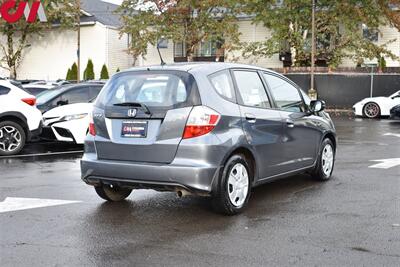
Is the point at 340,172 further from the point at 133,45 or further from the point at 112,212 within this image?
the point at 133,45

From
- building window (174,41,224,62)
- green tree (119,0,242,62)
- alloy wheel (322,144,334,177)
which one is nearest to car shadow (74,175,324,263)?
alloy wheel (322,144,334,177)

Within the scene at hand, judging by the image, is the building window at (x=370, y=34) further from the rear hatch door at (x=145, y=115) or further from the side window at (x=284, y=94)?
the rear hatch door at (x=145, y=115)

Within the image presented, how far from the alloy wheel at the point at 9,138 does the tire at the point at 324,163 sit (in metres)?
6.07

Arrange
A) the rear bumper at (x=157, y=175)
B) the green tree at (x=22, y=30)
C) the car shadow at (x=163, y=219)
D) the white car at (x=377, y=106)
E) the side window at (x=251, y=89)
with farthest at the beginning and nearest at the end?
the green tree at (x=22, y=30) < the white car at (x=377, y=106) < the side window at (x=251, y=89) < the rear bumper at (x=157, y=175) < the car shadow at (x=163, y=219)

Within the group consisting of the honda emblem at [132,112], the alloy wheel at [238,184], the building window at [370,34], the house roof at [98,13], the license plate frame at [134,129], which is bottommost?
the alloy wheel at [238,184]

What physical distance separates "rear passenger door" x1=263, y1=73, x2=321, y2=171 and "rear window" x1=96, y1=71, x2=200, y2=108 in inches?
59.3

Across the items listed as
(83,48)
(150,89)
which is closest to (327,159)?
(150,89)

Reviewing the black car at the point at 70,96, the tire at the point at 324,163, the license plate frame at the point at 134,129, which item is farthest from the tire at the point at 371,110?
the license plate frame at the point at 134,129

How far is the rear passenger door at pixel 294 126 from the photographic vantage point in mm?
→ 7402

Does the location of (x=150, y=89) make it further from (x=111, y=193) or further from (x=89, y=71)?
(x=89, y=71)

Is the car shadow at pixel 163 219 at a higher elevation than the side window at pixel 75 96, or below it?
below

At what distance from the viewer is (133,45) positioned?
113 ft

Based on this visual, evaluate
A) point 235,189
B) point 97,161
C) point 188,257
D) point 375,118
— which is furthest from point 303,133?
point 375,118

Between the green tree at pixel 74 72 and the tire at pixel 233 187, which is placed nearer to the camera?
the tire at pixel 233 187
